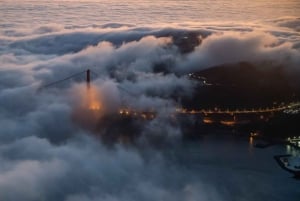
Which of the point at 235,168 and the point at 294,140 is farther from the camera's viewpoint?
the point at 294,140

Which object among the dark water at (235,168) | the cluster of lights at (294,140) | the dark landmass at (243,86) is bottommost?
the dark landmass at (243,86)

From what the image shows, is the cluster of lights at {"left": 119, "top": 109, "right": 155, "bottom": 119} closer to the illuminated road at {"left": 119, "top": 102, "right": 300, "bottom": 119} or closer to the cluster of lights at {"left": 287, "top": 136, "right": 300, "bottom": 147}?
the illuminated road at {"left": 119, "top": 102, "right": 300, "bottom": 119}

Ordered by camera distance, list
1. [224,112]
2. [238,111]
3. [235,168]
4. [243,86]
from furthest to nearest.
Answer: [243,86]
[238,111]
[224,112]
[235,168]

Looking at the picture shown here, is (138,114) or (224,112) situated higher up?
(224,112)

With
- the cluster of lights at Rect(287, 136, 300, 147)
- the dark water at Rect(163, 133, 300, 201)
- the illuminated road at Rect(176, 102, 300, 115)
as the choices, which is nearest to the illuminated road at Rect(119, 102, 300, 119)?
the illuminated road at Rect(176, 102, 300, 115)

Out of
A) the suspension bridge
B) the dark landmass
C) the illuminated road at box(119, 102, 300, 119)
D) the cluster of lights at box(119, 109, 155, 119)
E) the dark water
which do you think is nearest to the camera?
the dark water

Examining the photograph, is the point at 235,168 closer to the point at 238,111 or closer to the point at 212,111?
the point at 212,111

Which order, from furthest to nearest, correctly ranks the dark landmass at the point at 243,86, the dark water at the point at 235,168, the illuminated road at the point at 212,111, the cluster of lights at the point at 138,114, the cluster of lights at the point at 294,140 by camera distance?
the dark landmass at the point at 243,86, the illuminated road at the point at 212,111, the cluster of lights at the point at 138,114, the cluster of lights at the point at 294,140, the dark water at the point at 235,168

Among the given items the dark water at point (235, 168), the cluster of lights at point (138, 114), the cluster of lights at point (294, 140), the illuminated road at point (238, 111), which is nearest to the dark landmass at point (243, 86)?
the illuminated road at point (238, 111)

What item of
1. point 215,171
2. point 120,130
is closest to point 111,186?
point 215,171

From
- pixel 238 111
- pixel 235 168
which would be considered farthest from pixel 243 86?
pixel 235 168

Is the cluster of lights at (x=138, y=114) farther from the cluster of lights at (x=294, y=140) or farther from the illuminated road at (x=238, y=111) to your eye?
the cluster of lights at (x=294, y=140)

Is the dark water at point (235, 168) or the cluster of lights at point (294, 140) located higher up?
the cluster of lights at point (294, 140)

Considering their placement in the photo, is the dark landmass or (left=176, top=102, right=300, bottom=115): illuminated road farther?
the dark landmass
